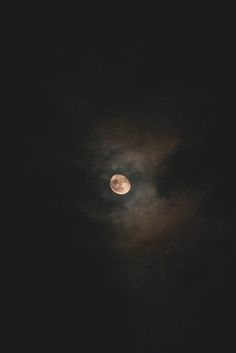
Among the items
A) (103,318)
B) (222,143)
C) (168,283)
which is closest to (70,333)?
(103,318)

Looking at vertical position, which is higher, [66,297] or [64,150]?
[64,150]

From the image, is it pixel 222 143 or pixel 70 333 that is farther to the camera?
pixel 70 333

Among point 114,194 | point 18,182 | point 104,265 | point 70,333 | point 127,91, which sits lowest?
point 70,333

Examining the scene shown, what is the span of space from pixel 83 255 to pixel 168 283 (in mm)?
1749

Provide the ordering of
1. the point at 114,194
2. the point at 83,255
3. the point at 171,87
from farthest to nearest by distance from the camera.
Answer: the point at 83,255 → the point at 114,194 → the point at 171,87

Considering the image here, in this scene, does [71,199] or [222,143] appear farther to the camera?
[71,199]

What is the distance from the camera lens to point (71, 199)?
596cm

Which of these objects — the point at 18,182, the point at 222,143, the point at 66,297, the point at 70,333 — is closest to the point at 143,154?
the point at 222,143

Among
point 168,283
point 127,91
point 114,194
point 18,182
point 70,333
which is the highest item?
point 127,91

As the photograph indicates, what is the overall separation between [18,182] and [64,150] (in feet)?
3.65

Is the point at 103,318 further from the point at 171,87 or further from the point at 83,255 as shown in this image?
the point at 171,87

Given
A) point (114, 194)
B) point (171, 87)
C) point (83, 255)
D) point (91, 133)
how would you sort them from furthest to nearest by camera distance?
point (83, 255)
point (114, 194)
point (91, 133)
point (171, 87)

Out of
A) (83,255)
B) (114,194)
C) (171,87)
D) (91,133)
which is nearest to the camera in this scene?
(171,87)

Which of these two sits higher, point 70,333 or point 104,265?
point 104,265
